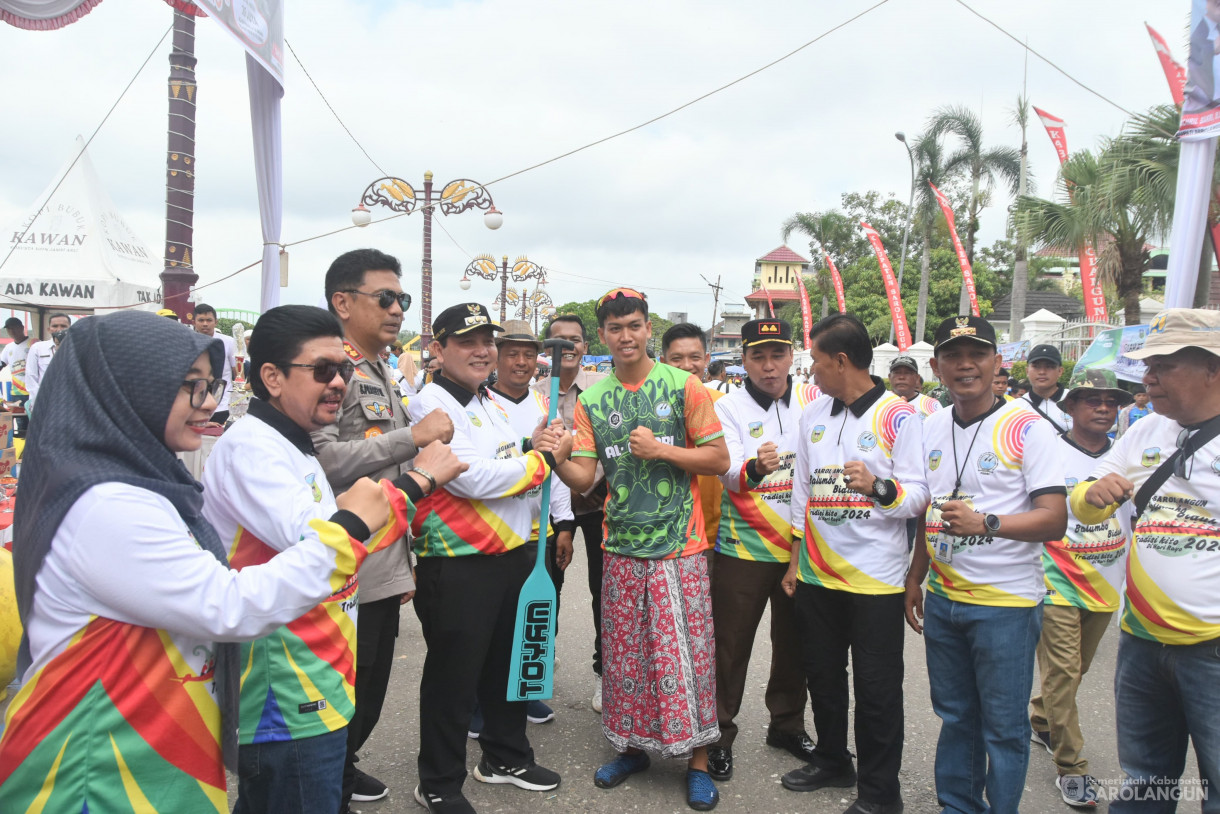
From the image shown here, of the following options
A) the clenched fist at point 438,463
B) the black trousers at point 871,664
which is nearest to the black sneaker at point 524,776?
the black trousers at point 871,664

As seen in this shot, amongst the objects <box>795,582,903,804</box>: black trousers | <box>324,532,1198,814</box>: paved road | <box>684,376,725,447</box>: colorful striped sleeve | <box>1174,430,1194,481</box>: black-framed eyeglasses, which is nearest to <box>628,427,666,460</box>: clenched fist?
<box>684,376,725,447</box>: colorful striped sleeve

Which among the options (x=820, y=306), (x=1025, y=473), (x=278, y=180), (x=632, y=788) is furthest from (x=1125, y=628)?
(x=820, y=306)

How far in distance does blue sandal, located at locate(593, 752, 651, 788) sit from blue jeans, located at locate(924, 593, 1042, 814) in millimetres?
1270

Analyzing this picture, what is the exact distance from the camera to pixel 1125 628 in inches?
105

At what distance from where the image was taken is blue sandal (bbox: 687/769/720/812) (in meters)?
3.18

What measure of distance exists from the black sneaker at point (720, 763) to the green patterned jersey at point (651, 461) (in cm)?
96

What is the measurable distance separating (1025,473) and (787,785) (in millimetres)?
1730

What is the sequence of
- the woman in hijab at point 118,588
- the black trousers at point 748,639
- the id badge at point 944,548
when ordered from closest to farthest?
the woman in hijab at point 118,588 → the id badge at point 944,548 → the black trousers at point 748,639

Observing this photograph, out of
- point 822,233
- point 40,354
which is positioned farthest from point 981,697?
point 822,233

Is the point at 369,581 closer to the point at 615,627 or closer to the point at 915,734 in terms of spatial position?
the point at 615,627

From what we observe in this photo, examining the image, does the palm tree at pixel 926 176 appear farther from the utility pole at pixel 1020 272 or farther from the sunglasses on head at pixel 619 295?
the sunglasses on head at pixel 619 295

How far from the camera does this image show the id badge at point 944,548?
9.53 feet

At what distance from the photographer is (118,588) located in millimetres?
1429

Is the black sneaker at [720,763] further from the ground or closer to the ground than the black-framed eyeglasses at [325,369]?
closer to the ground
